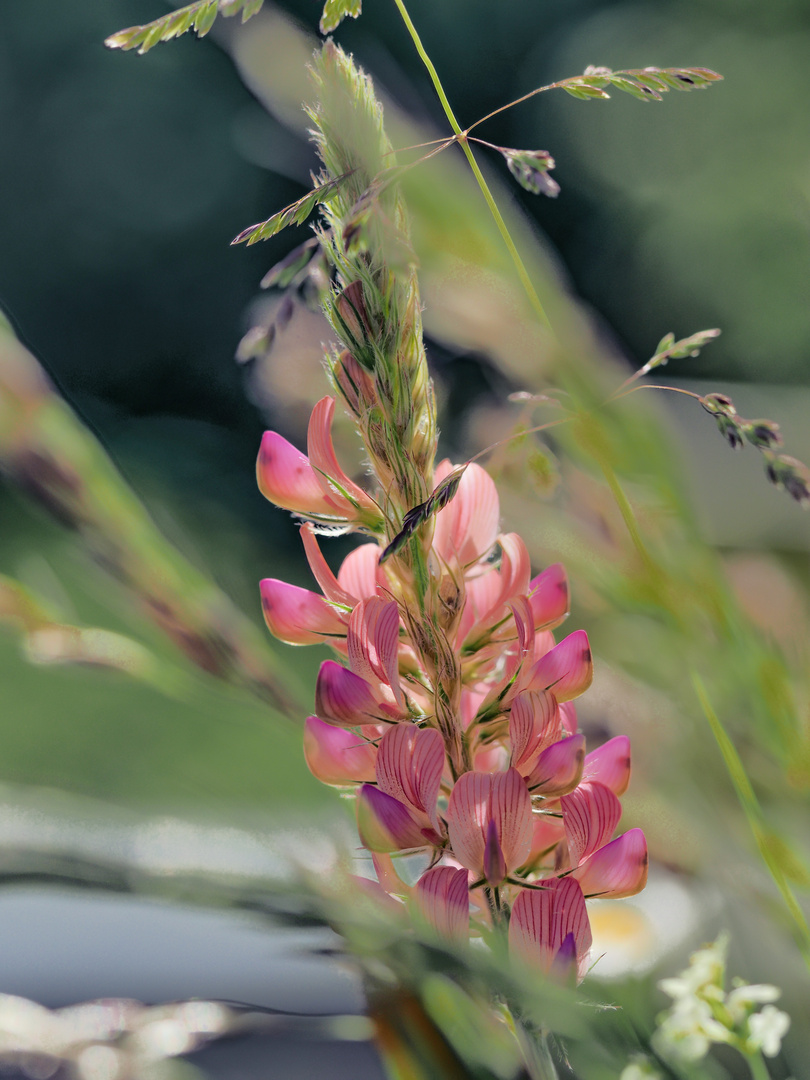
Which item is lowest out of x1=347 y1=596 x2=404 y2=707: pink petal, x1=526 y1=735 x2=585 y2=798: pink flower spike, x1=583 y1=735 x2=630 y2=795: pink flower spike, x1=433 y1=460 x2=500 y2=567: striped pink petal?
x1=583 y1=735 x2=630 y2=795: pink flower spike

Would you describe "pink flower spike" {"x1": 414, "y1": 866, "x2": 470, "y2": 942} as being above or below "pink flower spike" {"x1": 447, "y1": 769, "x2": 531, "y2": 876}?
below
